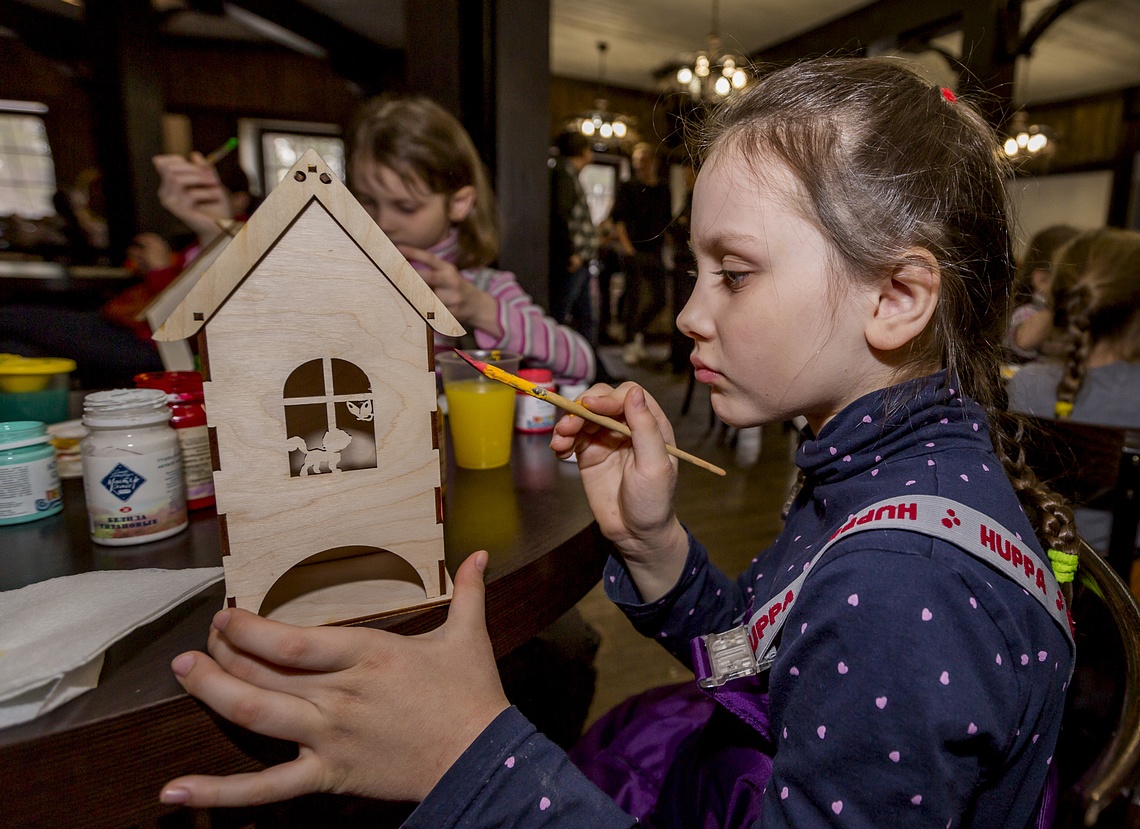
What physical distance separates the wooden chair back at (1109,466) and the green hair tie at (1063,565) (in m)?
0.61

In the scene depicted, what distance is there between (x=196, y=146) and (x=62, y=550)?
277 inches

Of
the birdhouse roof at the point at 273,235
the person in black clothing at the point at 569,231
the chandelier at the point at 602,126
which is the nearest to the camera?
the birdhouse roof at the point at 273,235

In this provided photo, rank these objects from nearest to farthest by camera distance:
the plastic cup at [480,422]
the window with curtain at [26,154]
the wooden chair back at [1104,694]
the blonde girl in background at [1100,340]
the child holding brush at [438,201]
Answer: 1. the wooden chair back at [1104,694]
2. the plastic cup at [480,422]
3. the child holding brush at [438,201]
4. the blonde girl in background at [1100,340]
5. the window with curtain at [26,154]

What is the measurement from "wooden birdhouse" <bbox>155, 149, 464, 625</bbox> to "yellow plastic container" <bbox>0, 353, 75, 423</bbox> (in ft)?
2.27

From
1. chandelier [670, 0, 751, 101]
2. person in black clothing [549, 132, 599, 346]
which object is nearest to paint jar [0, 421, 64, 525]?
person in black clothing [549, 132, 599, 346]

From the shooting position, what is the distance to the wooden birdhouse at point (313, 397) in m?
0.49

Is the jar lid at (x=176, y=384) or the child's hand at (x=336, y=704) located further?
the jar lid at (x=176, y=384)

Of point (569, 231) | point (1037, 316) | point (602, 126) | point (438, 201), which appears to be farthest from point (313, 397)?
point (602, 126)

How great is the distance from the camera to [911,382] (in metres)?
0.65

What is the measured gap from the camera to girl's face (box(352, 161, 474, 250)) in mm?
1562

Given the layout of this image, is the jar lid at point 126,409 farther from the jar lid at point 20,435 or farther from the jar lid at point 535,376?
the jar lid at point 535,376

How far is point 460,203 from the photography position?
1662 mm

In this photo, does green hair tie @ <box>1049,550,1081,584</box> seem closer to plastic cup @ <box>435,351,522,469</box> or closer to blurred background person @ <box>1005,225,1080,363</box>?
plastic cup @ <box>435,351,522,469</box>

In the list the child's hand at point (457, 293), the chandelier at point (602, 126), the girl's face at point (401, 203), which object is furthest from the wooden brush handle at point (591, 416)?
the chandelier at point (602, 126)
